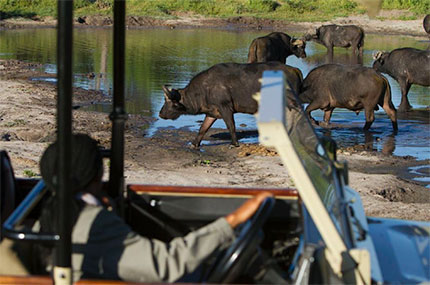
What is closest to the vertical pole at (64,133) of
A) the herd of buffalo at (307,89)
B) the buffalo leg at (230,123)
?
the herd of buffalo at (307,89)

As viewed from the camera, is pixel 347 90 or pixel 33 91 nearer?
pixel 347 90

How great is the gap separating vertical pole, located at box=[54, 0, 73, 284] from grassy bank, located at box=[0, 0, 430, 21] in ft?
137

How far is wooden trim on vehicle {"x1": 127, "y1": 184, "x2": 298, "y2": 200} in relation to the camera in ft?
13.6

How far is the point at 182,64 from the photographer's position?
88.8ft

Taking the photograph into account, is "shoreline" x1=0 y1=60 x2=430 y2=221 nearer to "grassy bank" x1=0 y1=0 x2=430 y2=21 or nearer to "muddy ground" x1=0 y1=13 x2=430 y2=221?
"muddy ground" x1=0 y1=13 x2=430 y2=221

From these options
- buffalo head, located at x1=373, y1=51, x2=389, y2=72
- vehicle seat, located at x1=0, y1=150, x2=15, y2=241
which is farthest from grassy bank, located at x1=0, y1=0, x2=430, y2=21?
vehicle seat, located at x1=0, y1=150, x2=15, y2=241

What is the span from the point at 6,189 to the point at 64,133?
1.25 metres

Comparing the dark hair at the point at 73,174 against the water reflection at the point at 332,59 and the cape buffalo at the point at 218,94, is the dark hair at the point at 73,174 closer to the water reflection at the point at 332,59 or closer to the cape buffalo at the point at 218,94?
the cape buffalo at the point at 218,94

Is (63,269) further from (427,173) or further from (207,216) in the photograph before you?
(427,173)

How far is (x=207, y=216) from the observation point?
420cm

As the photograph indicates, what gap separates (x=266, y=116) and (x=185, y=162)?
887 centimetres

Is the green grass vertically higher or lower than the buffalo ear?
lower

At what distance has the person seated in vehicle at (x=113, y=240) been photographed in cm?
321

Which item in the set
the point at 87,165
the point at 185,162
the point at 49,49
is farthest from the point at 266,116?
the point at 49,49
